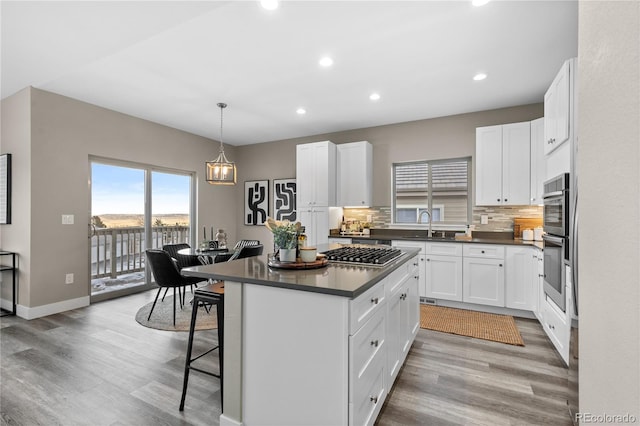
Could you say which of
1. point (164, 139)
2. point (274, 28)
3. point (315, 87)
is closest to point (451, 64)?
point (315, 87)

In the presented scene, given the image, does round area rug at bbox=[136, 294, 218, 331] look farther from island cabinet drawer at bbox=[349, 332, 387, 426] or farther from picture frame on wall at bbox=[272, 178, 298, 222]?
picture frame on wall at bbox=[272, 178, 298, 222]

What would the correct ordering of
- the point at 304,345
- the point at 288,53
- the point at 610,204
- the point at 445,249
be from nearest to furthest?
the point at 610,204
the point at 304,345
the point at 288,53
the point at 445,249

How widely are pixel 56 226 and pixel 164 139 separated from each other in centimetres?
207

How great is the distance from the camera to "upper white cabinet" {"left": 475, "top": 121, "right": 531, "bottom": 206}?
397 cm

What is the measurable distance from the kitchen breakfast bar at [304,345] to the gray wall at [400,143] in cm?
342

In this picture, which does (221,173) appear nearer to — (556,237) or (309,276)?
(309,276)

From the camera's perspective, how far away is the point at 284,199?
20.2ft

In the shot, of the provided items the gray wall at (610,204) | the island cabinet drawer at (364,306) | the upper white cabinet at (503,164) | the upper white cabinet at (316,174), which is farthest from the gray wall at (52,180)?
the upper white cabinet at (503,164)

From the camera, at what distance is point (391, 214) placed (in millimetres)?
5156

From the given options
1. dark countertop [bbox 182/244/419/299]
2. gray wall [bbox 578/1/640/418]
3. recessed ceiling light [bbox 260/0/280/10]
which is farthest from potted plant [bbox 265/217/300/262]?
recessed ceiling light [bbox 260/0/280/10]

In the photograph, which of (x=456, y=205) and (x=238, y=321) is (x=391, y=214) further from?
(x=238, y=321)

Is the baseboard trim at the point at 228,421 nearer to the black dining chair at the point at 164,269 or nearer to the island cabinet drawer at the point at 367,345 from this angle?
the island cabinet drawer at the point at 367,345

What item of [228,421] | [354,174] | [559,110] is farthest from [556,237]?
[354,174]

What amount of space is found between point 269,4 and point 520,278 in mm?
3949
